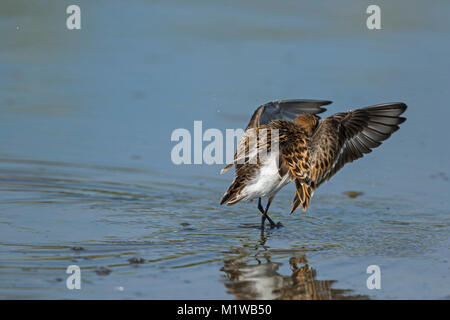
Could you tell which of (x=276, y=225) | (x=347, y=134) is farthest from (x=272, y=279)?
(x=347, y=134)

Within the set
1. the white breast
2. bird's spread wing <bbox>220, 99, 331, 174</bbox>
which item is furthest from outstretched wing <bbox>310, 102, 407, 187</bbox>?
bird's spread wing <bbox>220, 99, 331, 174</bbox>

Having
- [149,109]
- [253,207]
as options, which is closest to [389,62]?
[149,109]

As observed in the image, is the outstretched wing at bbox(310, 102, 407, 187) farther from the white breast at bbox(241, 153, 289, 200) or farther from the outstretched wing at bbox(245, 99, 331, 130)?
the outstretched wing at bbox(245, 99, 331, 130)

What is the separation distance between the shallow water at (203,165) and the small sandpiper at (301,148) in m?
0.39

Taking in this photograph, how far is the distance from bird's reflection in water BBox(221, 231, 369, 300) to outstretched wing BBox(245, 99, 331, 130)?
2.03 m

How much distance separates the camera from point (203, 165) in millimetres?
9344

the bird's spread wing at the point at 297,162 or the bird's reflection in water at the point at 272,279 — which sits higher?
the bird's spread wing at the point at 297,162

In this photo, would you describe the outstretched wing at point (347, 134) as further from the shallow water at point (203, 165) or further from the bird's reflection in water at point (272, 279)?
the bird's reflection in water at point (272, 279)

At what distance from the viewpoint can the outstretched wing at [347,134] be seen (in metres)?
7.79

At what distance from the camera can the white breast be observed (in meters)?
7.36

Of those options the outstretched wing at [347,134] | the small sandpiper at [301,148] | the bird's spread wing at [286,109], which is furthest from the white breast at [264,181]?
the bird's spread wing at [286,109]

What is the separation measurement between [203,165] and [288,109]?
1294 mm

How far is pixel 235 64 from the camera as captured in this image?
12.0m

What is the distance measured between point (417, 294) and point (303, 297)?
0.87m
